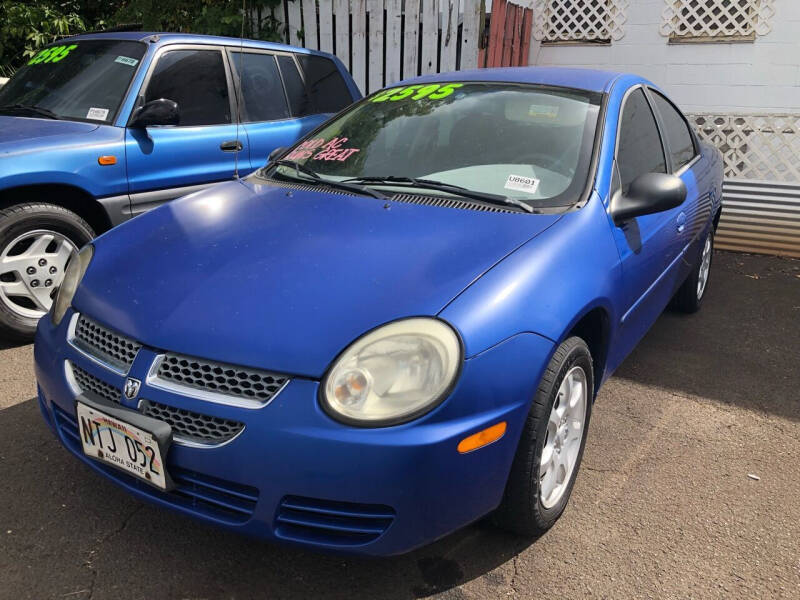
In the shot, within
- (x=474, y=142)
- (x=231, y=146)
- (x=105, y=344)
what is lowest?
(x=231, y=146)

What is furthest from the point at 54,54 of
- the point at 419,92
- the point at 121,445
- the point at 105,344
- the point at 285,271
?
the point at 121,445

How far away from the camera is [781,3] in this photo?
673cm

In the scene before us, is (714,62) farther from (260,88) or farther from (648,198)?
(648,198)

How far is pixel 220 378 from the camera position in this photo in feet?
5.97

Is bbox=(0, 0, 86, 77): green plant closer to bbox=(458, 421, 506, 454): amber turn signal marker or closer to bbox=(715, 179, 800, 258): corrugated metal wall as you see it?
bbox=(715, 179, 800, 258): corrugated metal wall

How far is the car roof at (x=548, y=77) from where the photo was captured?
306 centimetres

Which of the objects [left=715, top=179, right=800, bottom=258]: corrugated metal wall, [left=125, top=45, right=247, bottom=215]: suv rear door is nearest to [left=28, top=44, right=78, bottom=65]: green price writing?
[left=125, top=45, right=247, bottom=215]: suv rear door

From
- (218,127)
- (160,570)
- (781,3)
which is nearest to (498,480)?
(160,570)

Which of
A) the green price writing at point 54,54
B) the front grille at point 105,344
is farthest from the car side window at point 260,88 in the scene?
the front grille at point 105,344

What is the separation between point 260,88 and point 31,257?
1.96 meters

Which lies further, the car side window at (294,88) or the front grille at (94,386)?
the car side window at (294,88)

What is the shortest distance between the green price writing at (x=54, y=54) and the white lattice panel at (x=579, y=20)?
5.09 m

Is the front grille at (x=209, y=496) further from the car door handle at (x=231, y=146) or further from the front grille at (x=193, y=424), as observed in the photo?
the car door handle at (x=231, y=146)

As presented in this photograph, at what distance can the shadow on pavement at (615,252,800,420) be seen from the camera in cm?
345
